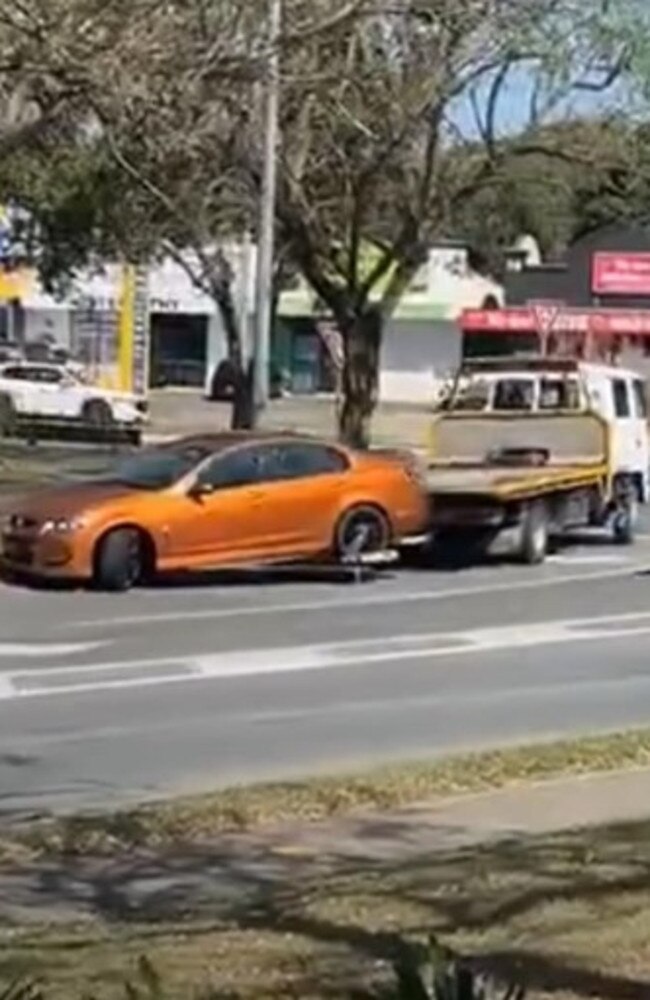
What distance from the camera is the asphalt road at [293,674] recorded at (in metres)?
15.0

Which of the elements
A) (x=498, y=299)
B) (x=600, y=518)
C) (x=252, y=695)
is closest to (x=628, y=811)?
(x=252, y=695)

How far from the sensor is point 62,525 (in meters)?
26.2

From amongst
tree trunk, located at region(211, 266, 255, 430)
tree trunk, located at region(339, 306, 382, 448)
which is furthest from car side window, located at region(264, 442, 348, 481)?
tree trunk, located at region(211, 266, 255, 430)

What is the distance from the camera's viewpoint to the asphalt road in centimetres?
1502

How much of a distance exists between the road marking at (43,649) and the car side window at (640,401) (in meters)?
13.7

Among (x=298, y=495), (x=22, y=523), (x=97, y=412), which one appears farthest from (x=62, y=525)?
(x=97, y=412)

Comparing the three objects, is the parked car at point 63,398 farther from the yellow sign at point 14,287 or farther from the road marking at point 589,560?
the road marking at point 589,560

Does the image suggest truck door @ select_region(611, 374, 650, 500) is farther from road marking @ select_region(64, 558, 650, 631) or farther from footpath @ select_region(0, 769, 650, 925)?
footpath @ select_region(0, 769, 650, 925)

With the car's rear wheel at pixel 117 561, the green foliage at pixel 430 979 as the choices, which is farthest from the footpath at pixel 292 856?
the car's rear wheel at pixel 117 561

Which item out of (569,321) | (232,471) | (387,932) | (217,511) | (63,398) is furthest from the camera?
(569,321)

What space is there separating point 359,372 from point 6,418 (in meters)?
10.7

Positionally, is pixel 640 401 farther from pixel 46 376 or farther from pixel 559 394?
pixel 46 376

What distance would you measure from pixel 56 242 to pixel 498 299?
39.3 meters

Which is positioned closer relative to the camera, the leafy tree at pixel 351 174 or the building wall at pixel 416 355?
the leafy tree at pixel 351 174
